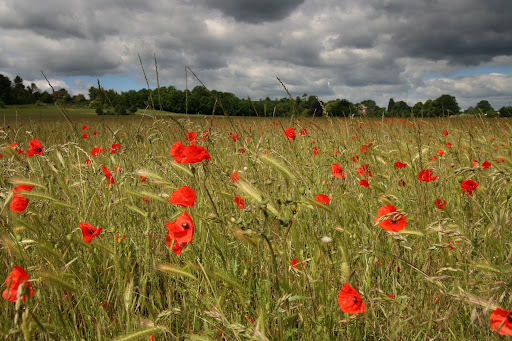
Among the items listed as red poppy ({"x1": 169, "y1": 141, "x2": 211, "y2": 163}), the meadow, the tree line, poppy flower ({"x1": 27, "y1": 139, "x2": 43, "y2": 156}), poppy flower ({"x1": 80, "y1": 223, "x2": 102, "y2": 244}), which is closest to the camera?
the meadow

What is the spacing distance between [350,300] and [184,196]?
0.70 metres

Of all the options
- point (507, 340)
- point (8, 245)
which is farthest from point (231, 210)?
point (507, 340)

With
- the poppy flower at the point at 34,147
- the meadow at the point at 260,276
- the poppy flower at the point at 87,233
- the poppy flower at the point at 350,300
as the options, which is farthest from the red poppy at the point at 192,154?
the poppy flower at the point at 34,147

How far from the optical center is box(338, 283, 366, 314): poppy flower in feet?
3.11

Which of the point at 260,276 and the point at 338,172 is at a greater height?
the point at 338,172

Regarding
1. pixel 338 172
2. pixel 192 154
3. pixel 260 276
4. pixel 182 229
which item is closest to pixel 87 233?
pixel 182 229

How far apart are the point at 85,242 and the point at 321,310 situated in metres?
0.99

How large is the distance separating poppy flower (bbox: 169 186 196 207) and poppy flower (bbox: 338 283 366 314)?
2.06ft

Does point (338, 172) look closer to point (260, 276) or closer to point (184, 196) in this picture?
point (260, 276)

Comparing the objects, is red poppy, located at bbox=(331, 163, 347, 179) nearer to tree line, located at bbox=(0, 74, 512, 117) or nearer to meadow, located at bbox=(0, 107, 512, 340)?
meadow, located at bbox=(0, 107, 512, 340)

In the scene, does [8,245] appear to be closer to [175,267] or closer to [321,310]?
[175,267]

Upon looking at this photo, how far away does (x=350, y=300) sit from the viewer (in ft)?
3.20

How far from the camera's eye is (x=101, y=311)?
1182 millimetres

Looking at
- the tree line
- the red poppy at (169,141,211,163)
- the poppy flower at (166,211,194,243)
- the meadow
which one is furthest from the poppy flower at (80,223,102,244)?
the tree line
